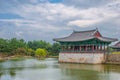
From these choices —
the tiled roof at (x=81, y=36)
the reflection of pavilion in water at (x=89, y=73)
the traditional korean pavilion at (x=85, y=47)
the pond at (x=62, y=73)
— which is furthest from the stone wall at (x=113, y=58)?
the reflection of pavilion in water at (x=89, y=73)

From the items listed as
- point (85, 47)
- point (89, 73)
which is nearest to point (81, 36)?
point (85, 47)

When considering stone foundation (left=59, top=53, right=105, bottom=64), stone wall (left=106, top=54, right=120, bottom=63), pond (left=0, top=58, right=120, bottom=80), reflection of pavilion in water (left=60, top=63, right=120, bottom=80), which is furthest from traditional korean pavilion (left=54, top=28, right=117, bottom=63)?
reflection of pavilion in water (left=60, top=63, right=120, bottom=80)

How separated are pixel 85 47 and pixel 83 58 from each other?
2.76 m

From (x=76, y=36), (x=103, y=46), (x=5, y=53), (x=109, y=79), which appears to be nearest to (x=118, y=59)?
(x=103, y=46)

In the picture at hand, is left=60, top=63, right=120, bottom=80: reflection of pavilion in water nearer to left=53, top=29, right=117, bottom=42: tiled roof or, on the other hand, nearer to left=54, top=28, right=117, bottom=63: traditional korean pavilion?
left=54, top=28, right=117, bottom=63: traditional korean pavilion

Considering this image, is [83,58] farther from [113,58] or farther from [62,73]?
[62,73]

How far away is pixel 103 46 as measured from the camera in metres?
51.1

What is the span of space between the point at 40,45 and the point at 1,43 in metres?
26.3

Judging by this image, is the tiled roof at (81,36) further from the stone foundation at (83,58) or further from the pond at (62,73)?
the pond at (62,73)

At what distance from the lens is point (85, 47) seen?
50469 millimetres

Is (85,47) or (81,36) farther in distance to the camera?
(81,36)

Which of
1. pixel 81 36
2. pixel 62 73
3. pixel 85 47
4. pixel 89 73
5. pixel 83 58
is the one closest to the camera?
pixel 89 73

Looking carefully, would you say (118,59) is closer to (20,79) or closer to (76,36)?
(76,36)

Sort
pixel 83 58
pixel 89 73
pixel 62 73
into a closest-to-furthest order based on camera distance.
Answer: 1. pixel 89 73
2. pixel 62 73
3. pixel 83 58
